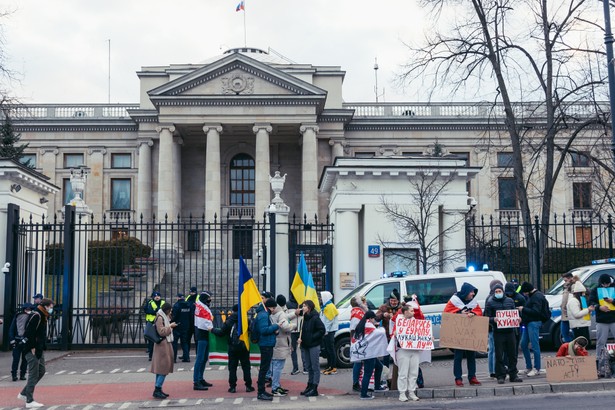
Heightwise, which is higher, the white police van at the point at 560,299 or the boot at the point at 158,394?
the white police van at the point at 560,299

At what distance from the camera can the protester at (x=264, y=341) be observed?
13695 millimetres

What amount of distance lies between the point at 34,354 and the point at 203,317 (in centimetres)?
315

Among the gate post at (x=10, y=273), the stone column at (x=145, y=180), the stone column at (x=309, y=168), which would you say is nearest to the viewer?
the gate post at (x=10, y=273)

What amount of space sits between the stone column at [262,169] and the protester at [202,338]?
35610 millimetres

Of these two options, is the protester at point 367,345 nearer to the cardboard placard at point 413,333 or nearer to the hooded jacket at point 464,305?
the cardboard placard at point 413,333

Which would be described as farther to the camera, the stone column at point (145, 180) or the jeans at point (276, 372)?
the stone column at point (145, 180)

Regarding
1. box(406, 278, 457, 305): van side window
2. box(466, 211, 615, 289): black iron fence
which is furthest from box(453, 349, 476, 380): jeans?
box(466, 211, 615, 289): black iron fence

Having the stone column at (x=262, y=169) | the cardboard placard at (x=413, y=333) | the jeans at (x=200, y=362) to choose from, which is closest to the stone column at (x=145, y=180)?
the stone column at (x=262, y=169)

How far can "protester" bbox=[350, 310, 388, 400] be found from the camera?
44.1 feet

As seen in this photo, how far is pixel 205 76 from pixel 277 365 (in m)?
39.6

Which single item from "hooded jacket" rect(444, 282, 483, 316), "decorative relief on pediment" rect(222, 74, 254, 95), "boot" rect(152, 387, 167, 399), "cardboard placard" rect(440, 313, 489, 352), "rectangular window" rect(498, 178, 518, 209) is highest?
"decorative relief on pediment" rect(222, 74, 254, 95)

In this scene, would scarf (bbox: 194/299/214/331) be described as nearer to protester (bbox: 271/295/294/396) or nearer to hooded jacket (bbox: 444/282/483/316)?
protester (bbox: 271/295/294/396)

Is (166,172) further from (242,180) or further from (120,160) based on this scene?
(120,160)

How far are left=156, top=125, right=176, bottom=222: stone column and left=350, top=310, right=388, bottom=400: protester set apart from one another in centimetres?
3859
